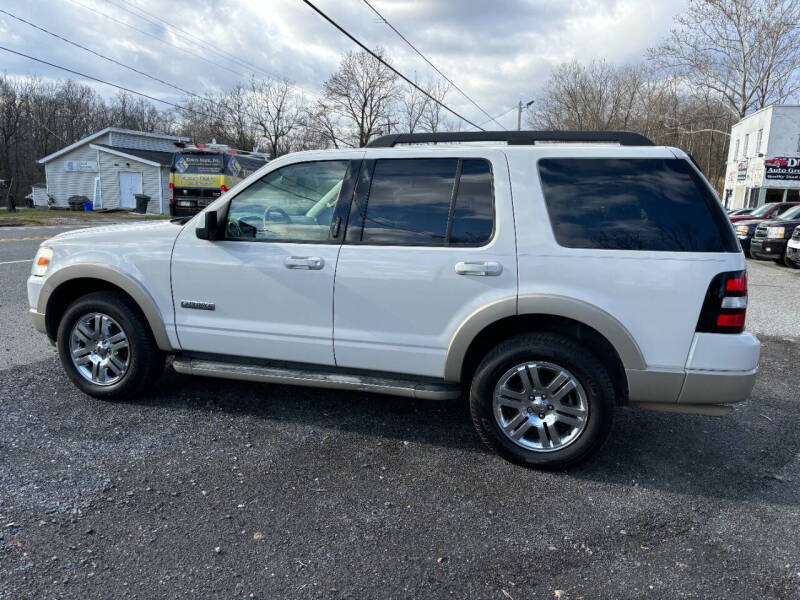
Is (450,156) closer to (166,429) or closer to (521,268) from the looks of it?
(521,268)

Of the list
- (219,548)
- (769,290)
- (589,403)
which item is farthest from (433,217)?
(769,290)

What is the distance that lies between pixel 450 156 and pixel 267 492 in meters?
2.27

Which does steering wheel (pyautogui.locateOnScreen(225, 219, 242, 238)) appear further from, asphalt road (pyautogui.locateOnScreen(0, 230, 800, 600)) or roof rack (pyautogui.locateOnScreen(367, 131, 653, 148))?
asphalt road (pyautogui.locateOnScreen(0, 230, 800, 600))

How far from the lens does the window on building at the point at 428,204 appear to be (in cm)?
352

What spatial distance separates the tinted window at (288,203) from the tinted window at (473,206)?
32.8 inches

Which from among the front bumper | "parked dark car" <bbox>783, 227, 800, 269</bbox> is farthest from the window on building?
the front bumper

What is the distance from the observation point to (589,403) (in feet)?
10.9

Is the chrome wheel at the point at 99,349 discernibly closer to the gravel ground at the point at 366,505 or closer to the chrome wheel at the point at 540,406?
the gravel ground at the point at 366,505

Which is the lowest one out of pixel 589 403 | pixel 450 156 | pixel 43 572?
pixel 43 572

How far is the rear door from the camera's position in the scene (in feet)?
11.3

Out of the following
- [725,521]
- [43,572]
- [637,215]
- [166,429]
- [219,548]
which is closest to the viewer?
[43,572]

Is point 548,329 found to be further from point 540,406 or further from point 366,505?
point 366,505

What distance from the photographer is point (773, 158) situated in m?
32.3

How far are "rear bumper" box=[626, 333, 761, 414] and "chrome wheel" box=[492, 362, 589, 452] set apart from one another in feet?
1.19
